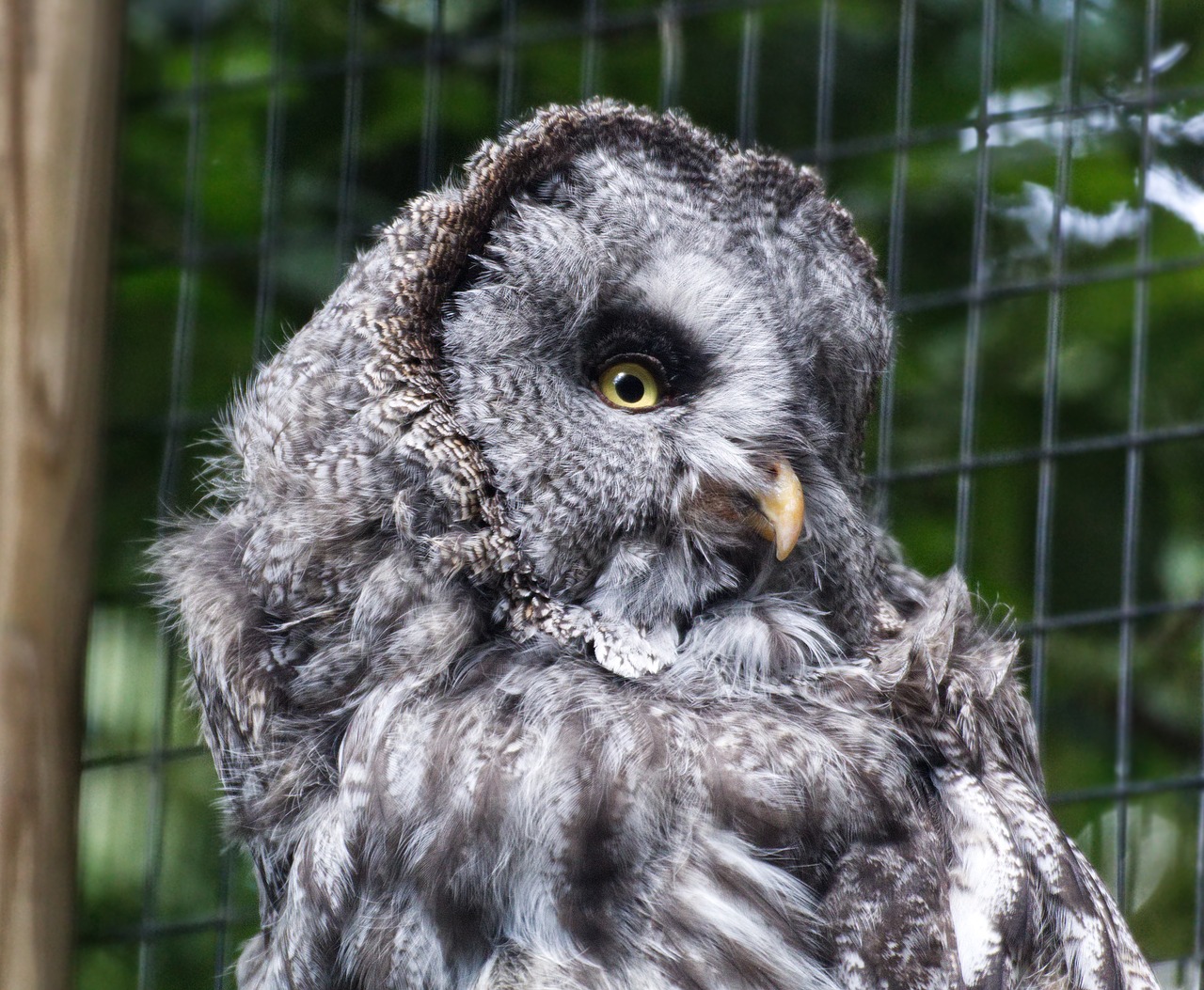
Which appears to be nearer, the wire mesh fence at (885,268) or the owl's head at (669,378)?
the owl's head at (669,378)

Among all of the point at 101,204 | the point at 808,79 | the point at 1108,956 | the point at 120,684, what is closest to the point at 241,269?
the point at 120,684

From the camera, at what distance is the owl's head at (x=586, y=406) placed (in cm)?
134

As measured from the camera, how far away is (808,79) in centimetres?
260

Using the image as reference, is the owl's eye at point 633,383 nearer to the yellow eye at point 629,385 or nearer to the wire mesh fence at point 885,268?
the yellow eye at point 629,385

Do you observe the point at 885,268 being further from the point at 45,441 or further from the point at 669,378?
the point at 45,441

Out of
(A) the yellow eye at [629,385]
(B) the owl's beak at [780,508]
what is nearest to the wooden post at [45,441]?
(A) the yellow eye at [629,385]

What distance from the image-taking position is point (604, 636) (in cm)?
134

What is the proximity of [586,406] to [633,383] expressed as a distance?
0.20 ft

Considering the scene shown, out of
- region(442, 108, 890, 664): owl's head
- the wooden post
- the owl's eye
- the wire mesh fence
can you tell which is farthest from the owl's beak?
the wire mesh fence

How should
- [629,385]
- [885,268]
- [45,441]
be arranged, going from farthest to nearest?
1. [885,268]
2. [629,385]
3. [45,441]

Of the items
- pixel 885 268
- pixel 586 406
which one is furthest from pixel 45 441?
pixel 885 268

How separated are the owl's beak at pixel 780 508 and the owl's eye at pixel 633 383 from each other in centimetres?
13

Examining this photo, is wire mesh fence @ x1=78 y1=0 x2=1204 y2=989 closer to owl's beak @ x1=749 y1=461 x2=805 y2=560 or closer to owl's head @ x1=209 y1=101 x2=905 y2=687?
owl's head @ x1=209 y1=101 x2=905 y2=687

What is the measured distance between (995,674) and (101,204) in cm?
92
